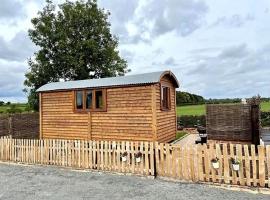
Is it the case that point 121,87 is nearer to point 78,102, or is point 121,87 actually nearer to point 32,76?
point 78,102

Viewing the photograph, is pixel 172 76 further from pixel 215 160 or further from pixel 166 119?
pixel 215 160

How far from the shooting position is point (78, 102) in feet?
54.5

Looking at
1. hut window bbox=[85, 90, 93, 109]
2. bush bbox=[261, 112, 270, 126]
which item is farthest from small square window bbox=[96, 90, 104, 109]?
bush bbox=[261, 112, 270, 126]

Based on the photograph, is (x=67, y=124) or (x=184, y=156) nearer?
(x=184, y=156)

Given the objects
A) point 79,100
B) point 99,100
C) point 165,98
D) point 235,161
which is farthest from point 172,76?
point 235,161

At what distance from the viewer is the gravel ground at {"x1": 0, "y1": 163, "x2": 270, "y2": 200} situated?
8414 millimetres

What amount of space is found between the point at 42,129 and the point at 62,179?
27.0ft

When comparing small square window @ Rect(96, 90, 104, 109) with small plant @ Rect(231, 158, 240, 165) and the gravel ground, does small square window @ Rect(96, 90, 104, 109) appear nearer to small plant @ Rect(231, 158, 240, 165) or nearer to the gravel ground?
the gravel ground

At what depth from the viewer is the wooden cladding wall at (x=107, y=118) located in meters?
14.4

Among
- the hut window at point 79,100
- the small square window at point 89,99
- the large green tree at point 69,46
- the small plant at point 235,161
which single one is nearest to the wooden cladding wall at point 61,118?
the hut window at point 79,100

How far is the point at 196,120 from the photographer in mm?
28781

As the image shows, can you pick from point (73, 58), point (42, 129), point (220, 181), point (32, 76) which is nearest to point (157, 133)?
point (220, 181)

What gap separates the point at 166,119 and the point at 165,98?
1221mm

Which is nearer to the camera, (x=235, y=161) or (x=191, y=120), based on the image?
(x=235, y=161)
